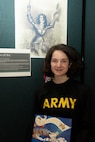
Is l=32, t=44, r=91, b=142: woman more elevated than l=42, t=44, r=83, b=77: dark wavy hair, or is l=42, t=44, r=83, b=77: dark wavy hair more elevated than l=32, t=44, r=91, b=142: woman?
l=42, t=44, r=83, b=77: dark wavy hair

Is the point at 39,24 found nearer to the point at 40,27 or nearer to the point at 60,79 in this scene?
the point at 40,27

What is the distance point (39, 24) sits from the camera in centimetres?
161

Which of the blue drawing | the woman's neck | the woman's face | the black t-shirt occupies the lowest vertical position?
the black t-shirt

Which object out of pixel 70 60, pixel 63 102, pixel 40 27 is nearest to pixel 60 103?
pixel 63 102

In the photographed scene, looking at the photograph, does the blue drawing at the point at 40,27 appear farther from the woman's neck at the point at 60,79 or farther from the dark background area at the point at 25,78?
the woman's neck at the point at 60,79

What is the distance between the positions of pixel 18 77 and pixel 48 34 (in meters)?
0.32

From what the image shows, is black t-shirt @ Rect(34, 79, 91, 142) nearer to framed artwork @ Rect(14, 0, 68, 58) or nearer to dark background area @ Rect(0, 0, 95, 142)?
dark background area @ Rect(0, 0, 95, 142)

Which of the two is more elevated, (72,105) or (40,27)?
(40,27)

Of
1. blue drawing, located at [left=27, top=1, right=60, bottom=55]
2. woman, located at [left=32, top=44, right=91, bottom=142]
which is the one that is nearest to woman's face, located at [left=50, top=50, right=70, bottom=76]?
woman, located at [left=32, top=44, right=91, bottom=142]

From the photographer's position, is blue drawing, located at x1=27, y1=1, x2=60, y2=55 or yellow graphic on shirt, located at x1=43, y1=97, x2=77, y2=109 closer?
yellow graphic on shirt, located at x1=43, y1=97, x2=77, y2=109

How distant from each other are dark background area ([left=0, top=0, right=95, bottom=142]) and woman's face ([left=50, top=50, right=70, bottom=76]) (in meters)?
0.16

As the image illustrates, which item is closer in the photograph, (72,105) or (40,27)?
(72,105)

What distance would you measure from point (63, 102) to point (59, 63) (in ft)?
0.72

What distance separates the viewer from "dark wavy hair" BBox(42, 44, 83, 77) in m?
1.51
